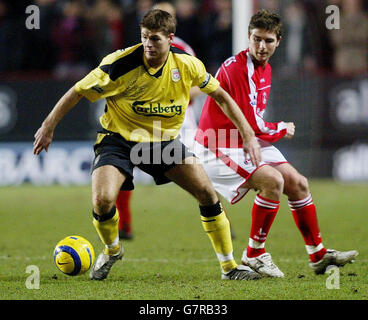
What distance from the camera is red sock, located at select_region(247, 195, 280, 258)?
588 centimetres

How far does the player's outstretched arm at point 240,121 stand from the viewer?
217 inches

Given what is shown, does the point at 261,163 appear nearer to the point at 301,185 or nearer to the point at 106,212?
the point at 301,185

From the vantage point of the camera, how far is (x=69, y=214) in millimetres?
10055

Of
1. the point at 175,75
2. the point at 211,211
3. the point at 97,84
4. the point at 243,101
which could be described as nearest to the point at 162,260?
the point at 211,211

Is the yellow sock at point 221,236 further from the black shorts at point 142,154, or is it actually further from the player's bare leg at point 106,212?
the player's bare leg at point 106,212

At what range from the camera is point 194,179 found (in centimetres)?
569

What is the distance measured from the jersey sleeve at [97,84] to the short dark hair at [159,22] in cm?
37

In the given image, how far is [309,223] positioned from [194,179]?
1.02 m

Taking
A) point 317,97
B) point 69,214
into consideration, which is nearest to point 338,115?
point 317,97

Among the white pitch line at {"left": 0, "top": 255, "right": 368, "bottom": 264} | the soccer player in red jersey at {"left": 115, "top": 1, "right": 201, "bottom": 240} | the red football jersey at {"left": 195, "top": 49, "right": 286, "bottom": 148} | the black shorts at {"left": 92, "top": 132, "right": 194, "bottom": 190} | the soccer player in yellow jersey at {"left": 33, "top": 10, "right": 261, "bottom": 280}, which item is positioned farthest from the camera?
the soccer player in red jersey at {"left": 115, "top": 1, "right": 201, "bottom": 240}

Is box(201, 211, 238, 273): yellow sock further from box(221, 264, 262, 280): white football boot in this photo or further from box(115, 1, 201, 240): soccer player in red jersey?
box(115, 1, 201, 240): soccer player in red jersey

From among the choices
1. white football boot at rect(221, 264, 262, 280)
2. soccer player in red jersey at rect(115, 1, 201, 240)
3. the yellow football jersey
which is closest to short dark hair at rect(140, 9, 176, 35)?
the yellow football jersey

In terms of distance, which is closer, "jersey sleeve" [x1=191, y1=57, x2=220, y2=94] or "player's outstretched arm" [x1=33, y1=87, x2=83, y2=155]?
"player's outstretched arm" [x1=33, y1=87, x2=83, y2=155]

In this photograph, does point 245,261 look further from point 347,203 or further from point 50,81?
point 50,81
